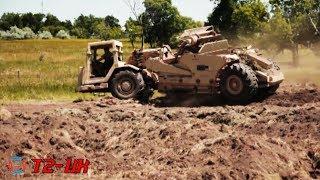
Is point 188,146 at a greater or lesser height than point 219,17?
lesser

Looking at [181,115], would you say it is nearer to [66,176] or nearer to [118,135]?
[118,135]

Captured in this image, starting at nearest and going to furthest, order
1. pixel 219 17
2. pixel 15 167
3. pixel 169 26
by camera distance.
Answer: pixel 15 167, pixel 219 17, pixel 169 26

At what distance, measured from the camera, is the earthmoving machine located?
50.1ft

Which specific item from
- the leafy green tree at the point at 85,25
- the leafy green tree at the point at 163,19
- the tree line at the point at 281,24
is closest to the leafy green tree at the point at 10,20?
the leafy green tree at the point at 85,25

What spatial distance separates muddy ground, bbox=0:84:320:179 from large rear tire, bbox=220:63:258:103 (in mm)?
832

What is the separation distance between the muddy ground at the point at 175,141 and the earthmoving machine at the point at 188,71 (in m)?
1.22

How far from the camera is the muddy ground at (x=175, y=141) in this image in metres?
8.58

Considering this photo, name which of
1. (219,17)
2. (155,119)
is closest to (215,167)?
(155,119)

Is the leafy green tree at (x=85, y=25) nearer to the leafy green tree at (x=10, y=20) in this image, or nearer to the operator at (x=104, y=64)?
the leafy green tree at (x=10, y=20)

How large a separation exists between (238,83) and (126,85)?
361 centimetres

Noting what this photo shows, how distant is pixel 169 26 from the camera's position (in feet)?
237

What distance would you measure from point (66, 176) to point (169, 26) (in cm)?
6454

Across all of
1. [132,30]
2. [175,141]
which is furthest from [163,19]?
[175,141]

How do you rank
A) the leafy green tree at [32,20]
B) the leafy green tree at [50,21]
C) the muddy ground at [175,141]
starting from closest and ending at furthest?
the muddy ground at [175,141] < the leafy green tree at [32,20] < the leafy green tree at [50,21]
